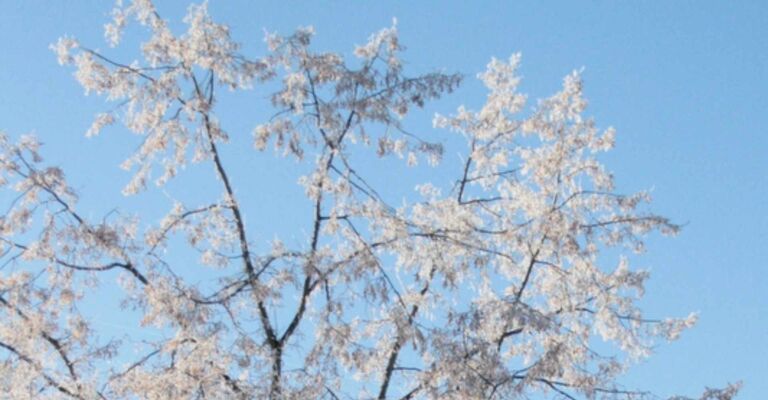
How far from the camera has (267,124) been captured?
344 inches

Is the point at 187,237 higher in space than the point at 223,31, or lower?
lower

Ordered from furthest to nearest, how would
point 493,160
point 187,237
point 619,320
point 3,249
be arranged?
point 493,160, point 619,320, point 187,237, point 3,249

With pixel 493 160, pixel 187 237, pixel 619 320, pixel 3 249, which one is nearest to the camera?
pixel 3 249

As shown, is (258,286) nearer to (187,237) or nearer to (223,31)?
(187,237)

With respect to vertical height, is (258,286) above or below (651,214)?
below

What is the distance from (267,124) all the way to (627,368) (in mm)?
3566

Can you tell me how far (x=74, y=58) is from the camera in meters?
8.70

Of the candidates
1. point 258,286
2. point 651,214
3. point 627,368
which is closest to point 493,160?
point 651,214

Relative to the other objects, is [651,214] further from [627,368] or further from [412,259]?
[412,259]

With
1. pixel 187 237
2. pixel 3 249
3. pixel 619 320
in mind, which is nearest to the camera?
pixel 3 249

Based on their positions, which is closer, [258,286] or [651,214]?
[258,286]

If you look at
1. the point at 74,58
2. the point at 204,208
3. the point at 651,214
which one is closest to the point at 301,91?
the point at 204,208

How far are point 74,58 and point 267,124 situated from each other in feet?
5.21

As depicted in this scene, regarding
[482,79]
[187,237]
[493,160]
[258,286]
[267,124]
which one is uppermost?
[482,79]
